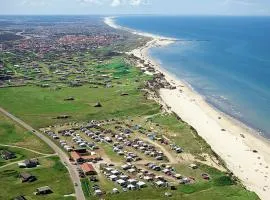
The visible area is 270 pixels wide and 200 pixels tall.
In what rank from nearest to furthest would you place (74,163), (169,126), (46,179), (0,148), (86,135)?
(46,179), (74,163), (0,148), (86,135), (169,126)

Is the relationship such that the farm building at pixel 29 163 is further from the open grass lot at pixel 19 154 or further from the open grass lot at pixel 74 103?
the open grass lot at pixel 74 103

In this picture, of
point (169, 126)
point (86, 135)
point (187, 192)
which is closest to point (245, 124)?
point (169, 126)

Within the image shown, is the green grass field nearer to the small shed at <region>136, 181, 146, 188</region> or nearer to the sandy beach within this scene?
the small shed at <region>136, 181, 146, 188</region>

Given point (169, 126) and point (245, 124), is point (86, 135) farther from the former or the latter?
point (245, 124)

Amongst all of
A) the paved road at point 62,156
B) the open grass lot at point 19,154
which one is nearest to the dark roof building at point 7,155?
the open grass lot at point 19,154

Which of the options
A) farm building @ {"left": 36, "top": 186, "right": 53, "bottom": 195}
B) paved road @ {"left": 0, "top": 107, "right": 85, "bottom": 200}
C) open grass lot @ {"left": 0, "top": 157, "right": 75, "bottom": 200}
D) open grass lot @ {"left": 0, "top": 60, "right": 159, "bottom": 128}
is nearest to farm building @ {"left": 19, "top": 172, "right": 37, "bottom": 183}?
open grass lot @ {"left": 0, "top": 157, "right": 75, "bottom": 200}
